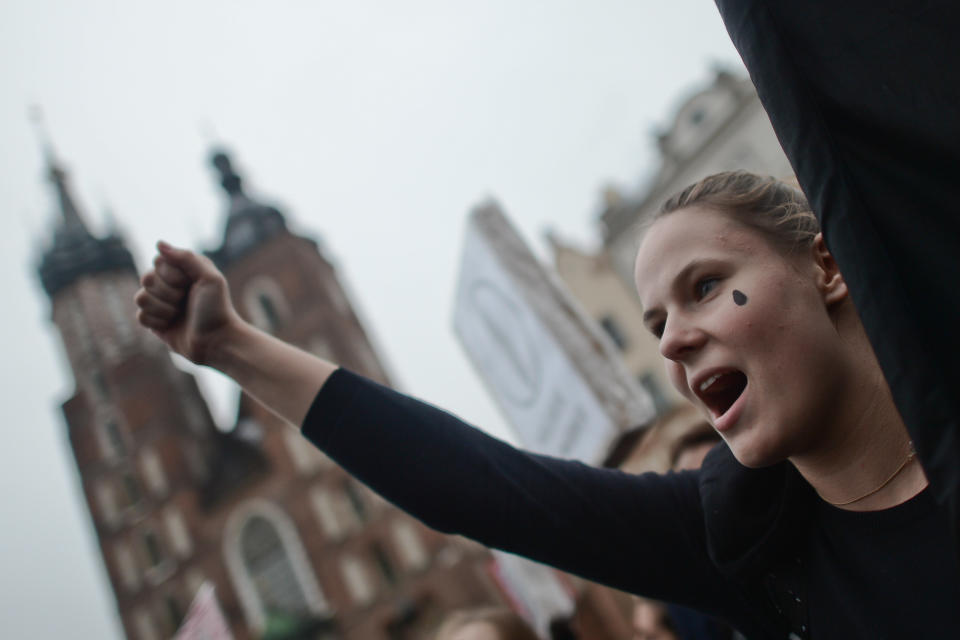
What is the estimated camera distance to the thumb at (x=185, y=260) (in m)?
1.54

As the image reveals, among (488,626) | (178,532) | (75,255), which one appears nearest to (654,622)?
(488,626)

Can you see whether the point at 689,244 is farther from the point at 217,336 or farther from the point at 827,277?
the point at 217,336

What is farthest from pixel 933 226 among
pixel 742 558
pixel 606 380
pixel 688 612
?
pixel 606 380

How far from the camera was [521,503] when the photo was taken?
1471 mm

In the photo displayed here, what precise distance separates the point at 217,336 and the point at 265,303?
1206 inches

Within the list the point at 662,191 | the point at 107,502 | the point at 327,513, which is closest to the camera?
the point at 662,191

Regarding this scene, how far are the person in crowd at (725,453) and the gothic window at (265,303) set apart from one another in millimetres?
29630

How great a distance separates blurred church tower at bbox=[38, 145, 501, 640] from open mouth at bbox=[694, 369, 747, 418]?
→ 1006 inches

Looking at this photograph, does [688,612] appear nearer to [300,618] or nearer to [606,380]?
[606,380]

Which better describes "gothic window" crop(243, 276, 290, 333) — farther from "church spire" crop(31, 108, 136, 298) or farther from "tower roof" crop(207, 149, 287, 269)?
"church spire" crop(31, 108, 136, 298)

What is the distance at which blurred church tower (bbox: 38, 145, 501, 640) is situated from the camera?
85.9ft

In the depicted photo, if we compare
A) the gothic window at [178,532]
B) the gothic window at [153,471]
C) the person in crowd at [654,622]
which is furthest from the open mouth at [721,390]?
the gothic window at [153,471]

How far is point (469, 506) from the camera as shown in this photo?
57.5 inches

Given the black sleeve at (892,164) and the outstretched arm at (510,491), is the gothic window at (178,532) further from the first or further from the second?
the black sleeve at (892,164)
